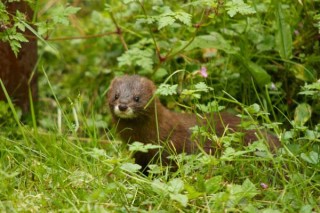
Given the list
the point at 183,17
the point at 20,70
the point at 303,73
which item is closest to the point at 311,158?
the point at 183,17

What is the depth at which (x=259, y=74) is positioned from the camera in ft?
18.4

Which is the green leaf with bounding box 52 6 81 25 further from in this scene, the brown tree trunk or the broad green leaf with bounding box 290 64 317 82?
the broad green leaf with bounding box 290 64 317 82

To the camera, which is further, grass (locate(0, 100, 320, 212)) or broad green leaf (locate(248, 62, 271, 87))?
broad green leaf (locate(248, 62, 271, 87))

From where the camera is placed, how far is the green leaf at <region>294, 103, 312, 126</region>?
5316 mm

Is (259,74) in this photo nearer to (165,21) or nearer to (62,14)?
(165,21)

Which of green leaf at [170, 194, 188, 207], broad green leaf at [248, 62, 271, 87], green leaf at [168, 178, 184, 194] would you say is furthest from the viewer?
broad green leaf at [248, 62, 271, 87]

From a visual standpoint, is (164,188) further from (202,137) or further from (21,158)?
(21,158)

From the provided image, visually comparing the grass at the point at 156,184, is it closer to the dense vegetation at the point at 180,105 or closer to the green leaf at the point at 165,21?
the dense vegetation at the point at 180,105

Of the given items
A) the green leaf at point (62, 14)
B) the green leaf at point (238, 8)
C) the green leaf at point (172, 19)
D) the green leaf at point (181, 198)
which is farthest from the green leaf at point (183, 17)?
the green leaf at point (181, 198)

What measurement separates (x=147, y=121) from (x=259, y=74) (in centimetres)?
100

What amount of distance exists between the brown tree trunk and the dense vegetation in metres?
0.16

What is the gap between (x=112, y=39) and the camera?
22.0 feet

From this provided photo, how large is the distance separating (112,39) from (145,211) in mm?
3174

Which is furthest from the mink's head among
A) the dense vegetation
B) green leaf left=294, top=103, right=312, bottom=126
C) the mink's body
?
green leaf left=294, top=103, right=312, bottom=126
